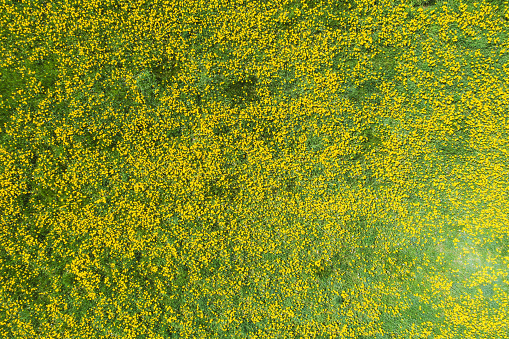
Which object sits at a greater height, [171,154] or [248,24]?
[248,24]

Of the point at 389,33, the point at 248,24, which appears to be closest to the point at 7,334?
the point at 248,24

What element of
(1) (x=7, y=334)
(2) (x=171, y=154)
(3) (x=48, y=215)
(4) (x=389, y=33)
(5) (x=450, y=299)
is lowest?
(5) (x=450, y=299)

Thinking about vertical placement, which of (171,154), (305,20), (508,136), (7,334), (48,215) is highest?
(305,20)

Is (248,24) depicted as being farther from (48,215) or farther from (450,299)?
(450,299)

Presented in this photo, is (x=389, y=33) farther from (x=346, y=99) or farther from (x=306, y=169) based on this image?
(x=306, y=169)

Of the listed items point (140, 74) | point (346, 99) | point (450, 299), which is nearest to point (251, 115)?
point (346, 99)

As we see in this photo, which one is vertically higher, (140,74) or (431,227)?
(140,74)
